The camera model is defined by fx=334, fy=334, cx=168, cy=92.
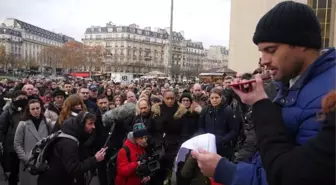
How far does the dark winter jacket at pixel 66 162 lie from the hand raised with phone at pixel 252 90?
3.02m

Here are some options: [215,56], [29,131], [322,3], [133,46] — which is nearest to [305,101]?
[29,131]

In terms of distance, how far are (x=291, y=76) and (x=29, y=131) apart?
5.32 meters

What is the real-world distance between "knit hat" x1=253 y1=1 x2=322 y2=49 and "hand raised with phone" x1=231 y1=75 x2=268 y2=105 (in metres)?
0.21

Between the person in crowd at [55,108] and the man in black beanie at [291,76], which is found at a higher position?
the man in black beanie at [291,76]

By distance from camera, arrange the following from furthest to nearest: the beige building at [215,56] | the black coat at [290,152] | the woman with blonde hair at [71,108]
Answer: the beige building at [215,56]
the woman with blonde hair at [71,108]
the black coat at [290,152]

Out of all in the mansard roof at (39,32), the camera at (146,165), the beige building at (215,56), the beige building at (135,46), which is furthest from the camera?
the beige building at (215,56)

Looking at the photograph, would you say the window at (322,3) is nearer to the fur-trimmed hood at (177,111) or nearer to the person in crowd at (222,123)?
the person in crowd at (222,123)

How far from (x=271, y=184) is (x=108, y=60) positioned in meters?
120

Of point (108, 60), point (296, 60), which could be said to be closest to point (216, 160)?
point (296, 60)

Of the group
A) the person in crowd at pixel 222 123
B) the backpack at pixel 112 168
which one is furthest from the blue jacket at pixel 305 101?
the person in crowd at pixel 222 123

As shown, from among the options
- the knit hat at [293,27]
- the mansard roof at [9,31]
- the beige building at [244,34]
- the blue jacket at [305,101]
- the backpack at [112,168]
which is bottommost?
the backpack at [112,168]

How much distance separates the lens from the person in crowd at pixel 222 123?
6328 millimetres

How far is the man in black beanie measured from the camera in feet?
4.32

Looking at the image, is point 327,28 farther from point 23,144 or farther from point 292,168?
point 292,168
